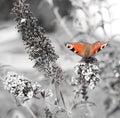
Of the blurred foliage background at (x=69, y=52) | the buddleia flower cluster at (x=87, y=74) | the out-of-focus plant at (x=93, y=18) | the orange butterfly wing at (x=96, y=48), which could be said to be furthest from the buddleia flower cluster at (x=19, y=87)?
the out-of-focus plant at (x=93, y=18)

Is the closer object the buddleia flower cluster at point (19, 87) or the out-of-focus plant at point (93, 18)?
the buddleia flower cluster at point (19, 87)

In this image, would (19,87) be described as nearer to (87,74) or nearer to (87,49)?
Result: (87,74)

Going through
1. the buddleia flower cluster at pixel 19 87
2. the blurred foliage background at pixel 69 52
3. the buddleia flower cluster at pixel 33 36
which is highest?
the blurred foliage background at pixel 69 52

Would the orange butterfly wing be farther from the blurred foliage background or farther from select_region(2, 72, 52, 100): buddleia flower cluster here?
the blurred foliage background

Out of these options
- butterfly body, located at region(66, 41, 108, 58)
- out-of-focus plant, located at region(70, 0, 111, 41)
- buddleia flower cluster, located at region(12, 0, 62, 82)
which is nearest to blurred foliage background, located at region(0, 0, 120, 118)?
out-of-focus plant, located at region(70, 0, 111, 41)

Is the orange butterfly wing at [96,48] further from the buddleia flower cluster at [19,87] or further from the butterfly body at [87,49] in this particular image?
the buddleia flower cluster at [19,87]

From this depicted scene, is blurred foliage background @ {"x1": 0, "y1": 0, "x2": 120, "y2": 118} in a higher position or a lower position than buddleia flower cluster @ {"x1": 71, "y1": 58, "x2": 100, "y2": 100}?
higher

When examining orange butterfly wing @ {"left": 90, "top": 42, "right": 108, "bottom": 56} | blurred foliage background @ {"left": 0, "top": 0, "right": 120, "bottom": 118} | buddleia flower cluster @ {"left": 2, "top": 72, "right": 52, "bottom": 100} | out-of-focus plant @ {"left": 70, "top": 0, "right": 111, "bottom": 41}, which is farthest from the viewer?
out-of-focus plant @ {"left": 70, "top": 0, "right": 111, "bottom": 41}

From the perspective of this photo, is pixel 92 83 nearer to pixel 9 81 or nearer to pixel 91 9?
pixel 9 81

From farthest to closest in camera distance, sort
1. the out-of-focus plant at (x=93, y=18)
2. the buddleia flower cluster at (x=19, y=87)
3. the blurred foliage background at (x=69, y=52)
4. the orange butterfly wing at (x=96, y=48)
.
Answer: the out-of-focus plant at (x=93, y=18), the blurred foliage background at (x=69, y=52), the orange butterfly wing at (x=96, y=48), the buddleia flower cluster at (x=19, y=87)
